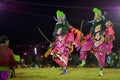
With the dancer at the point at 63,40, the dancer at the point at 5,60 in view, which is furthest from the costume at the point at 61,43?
the dancer at the point at 5,60

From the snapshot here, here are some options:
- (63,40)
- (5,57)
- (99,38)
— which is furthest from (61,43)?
(5,57)

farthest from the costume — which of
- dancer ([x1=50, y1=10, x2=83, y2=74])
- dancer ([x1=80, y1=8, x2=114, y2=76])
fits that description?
dancer ([x1=80, y1=8, x2=114, y2=76])

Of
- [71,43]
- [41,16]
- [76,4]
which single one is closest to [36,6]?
[41,16]

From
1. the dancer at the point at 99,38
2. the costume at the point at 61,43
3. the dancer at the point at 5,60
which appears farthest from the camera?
the costume at the point at 61,43

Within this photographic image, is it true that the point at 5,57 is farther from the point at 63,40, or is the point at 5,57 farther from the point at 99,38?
the point at 63,40

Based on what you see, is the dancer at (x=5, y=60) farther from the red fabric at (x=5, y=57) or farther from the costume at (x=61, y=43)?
the costume at (x=61, y=43)

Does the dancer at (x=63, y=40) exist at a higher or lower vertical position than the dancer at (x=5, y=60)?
higher

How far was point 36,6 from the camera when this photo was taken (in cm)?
1798

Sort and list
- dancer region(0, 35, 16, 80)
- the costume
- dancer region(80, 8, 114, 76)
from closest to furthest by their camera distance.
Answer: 1. dancer region(0, 35, 16, 80)
2. dancer region(80, 8, 114, 76)
3. the costume

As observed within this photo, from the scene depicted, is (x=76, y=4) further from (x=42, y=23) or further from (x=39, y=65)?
(x=39, y=65)

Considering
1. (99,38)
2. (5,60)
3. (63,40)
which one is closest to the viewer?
(5,60)

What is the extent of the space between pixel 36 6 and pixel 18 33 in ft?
8.15

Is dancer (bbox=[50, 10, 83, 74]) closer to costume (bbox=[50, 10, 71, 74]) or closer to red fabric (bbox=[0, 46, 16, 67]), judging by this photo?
costume (bbox=[50, 10, 71, 74])

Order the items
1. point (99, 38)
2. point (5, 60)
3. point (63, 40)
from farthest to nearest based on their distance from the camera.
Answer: point (63, 40)
point (99, 38)
point (5, 60)
